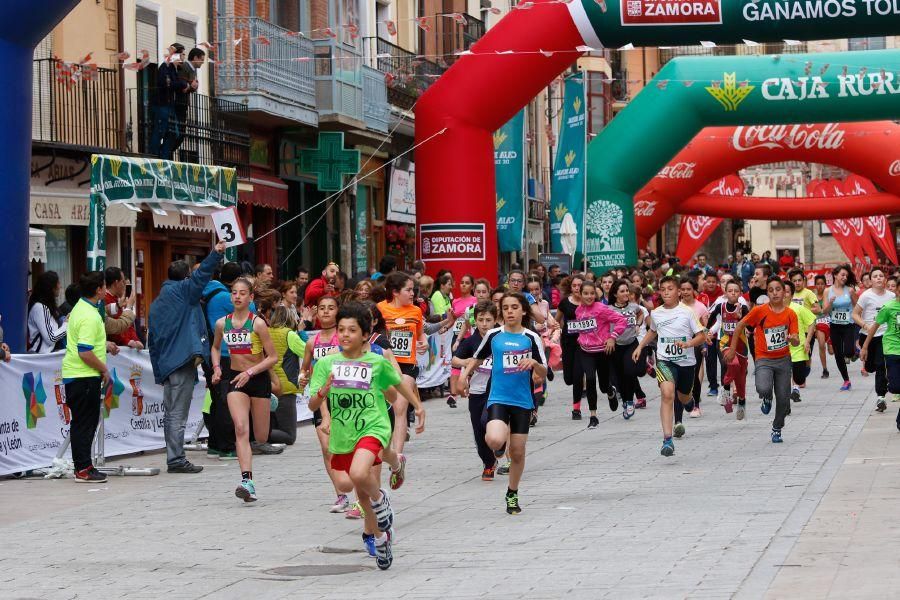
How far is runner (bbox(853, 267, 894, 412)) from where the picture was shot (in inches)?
717

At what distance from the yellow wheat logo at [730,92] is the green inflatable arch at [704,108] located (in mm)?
18

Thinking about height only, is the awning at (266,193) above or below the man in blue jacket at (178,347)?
above

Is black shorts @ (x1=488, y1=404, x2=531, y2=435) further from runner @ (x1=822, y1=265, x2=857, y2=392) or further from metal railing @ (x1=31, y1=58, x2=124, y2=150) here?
runner @ (x1=822, y1=265, x2=857, y2=392)

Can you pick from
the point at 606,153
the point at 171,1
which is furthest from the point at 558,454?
the point at 606,153

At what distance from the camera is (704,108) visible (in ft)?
99.3

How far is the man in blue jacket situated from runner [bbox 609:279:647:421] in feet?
18.7

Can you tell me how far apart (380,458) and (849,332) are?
14.9 metres

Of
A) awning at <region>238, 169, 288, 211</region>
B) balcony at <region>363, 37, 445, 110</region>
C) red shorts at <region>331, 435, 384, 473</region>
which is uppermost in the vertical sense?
balcony at <region>363, 37, 445, 110</region>

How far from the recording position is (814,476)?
12.3m

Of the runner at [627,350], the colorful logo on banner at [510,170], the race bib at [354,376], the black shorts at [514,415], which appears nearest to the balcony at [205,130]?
the colorful logo on banner at [510,170]

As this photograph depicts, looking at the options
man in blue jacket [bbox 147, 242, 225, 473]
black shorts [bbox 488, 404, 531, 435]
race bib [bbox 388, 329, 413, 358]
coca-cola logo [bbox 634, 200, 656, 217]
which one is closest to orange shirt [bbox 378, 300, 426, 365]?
race bib [bbox 388, 329, 413, 358]

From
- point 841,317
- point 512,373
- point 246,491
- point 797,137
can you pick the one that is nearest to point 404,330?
point 512,373

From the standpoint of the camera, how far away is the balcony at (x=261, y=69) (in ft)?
81.3

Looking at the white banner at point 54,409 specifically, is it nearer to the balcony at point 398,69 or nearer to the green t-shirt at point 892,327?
the green t-shirt at point 892,327
